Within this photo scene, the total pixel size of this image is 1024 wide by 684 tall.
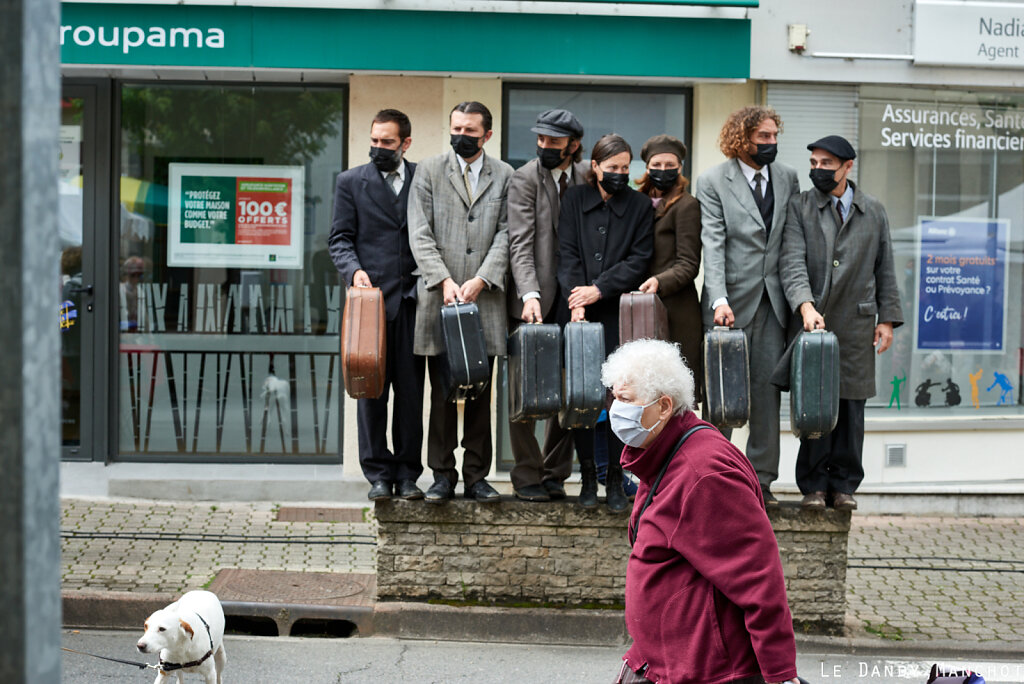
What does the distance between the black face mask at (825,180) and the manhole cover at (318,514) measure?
4.57 meters

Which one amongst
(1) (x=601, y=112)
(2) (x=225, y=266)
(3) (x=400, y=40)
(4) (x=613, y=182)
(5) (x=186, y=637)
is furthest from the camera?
(2) (x=225, y=266)

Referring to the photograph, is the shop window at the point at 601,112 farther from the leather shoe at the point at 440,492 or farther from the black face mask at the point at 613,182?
the leather shoe at the point at 440,492

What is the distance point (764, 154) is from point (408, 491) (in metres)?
2.86

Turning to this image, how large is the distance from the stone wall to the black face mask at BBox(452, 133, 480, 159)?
2.03 meters

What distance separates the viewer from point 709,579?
324cm

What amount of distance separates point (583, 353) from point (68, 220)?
5.78 metres

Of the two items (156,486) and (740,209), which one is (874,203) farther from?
(156,486)

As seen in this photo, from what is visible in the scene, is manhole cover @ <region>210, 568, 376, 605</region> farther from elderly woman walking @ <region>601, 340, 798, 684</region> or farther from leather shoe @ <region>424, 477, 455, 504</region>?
elderly woman walking @ <region>601, 340, 798, 684</region>

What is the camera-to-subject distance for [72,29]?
8945mm

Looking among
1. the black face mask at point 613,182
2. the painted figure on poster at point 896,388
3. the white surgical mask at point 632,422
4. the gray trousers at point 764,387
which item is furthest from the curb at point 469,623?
the painted figure on poster at point 896,388

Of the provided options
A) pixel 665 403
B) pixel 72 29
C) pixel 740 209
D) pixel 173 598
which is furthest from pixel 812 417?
→ pixel 72 29

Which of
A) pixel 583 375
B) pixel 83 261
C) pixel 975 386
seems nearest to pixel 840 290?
pixel 583 375

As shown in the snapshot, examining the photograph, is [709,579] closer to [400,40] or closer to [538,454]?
[538,454]

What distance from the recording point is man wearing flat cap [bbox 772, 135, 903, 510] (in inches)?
259
